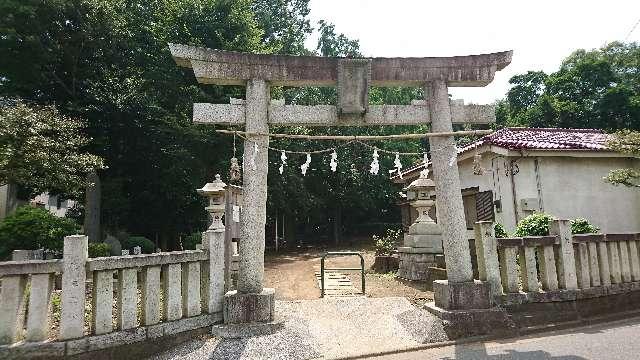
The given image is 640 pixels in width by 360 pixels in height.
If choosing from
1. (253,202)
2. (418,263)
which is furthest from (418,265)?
(253,202)

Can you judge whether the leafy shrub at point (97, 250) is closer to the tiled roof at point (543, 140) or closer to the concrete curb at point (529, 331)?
the concrete curb at point (529, 331)

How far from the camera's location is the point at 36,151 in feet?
40.2

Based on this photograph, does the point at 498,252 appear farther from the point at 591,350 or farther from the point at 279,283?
the point at 279,283

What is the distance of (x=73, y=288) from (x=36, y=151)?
30.0ft

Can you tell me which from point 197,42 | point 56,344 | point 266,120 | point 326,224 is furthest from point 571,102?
point 56,344

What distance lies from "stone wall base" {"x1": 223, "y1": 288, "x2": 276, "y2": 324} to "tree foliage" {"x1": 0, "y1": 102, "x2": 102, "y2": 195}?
9.69m

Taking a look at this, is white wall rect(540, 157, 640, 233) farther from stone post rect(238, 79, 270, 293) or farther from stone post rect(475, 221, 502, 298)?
stone post rect(238, 79, 270, 293)

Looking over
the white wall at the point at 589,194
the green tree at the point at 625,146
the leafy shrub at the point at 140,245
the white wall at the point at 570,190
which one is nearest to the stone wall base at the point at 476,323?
the white wall at the point at 570,190

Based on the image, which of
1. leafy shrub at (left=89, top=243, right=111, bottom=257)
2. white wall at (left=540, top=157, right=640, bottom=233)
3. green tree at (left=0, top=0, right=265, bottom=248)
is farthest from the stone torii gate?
green tree at (left=0, top=0, right=265, bottom=248)

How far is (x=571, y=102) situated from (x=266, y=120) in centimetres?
3162

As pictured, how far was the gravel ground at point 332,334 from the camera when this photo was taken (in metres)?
6.15

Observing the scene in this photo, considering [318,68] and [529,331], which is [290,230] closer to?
[318,68]

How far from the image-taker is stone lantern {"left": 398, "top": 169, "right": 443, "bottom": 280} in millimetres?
11517

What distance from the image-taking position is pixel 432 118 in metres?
7.86
